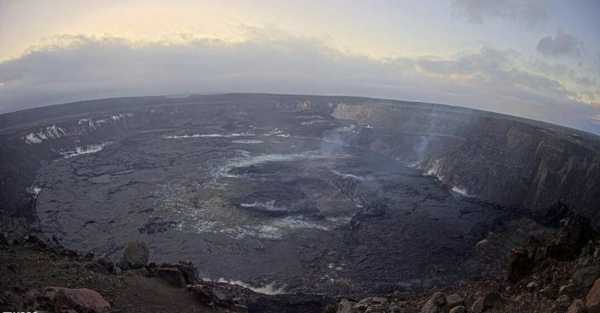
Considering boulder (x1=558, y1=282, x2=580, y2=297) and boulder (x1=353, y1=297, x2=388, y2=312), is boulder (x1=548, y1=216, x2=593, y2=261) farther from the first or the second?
boulder (x1=353, y1=297, x2=388, y2=312)

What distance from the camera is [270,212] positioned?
3844cm

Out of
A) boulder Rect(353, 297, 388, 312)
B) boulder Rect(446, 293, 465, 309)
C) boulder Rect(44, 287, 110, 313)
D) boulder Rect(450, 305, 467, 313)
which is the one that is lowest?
boulder Rect(353, 297, 388, 312)

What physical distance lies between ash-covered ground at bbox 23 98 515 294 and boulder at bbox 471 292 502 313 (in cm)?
1372

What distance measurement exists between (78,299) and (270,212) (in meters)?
26.2

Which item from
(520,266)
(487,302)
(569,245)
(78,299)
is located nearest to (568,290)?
(487,302)

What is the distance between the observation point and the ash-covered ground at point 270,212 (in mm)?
28219

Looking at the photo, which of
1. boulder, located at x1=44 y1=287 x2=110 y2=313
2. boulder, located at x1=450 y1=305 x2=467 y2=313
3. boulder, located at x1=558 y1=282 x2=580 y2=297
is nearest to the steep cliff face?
boulder, located at x1=558 y1=282 x2=580 y2=297

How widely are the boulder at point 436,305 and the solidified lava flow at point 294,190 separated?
12.9 meters

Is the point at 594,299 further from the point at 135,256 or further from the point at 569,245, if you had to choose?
the point at 135,256

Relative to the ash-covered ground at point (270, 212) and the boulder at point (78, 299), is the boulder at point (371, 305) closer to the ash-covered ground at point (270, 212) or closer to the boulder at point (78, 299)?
the boulder at point (78, 299)

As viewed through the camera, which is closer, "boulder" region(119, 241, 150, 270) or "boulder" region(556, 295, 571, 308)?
"boulder" region(556, 295, 571, 308)

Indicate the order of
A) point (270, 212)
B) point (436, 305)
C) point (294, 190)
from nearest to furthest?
point (436, 305) → point (270, 212) → point (294, 190)

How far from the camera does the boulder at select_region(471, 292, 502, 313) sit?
37.8 ft

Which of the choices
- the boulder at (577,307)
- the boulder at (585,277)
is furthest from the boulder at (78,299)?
the boulder at (585,277)
